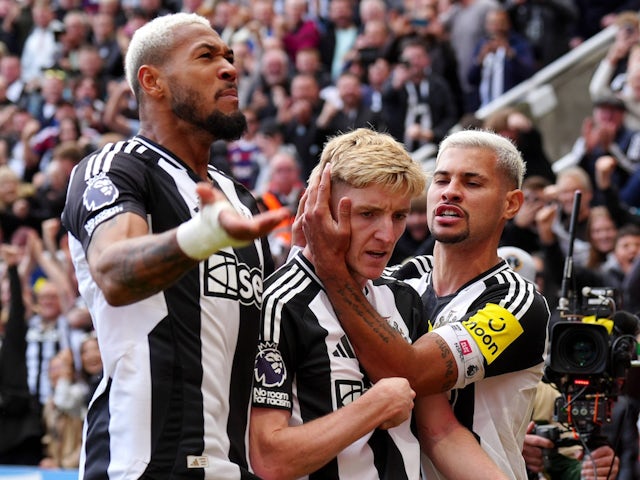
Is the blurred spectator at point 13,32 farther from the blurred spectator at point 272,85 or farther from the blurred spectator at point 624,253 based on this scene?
the blurred spectator at point 624,253

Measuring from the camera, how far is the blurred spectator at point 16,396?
1051 cm

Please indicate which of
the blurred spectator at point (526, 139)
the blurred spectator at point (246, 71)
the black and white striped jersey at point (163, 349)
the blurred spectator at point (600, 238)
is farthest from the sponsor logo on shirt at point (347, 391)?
the blurred spectator at point (246, 71)

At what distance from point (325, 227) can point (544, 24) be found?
1073cm

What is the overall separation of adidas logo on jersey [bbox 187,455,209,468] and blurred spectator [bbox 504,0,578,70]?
11.1m

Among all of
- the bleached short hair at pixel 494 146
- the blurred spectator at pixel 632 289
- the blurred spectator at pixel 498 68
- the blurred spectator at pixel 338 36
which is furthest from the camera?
the blurred spectator at pixel 338 36

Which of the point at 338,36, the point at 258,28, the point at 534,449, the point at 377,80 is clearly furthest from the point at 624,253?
the point at 258,28

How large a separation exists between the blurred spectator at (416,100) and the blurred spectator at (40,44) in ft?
22.1

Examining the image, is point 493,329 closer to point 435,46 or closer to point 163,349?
point 163,349

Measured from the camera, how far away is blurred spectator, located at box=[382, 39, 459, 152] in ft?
43.1

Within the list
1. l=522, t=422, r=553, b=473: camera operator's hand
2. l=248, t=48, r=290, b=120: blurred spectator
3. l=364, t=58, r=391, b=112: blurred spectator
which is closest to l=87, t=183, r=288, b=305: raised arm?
l=522, t=422, r=553, b=473: camera operator's hand

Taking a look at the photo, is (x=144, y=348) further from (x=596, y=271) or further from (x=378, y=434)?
(x=596, y=271)

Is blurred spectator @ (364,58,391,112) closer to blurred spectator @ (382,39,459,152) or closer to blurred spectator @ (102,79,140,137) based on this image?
blurred spectator @ (382,39,459,152)

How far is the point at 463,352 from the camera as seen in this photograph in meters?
4.47

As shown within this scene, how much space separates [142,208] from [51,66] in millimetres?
14094
